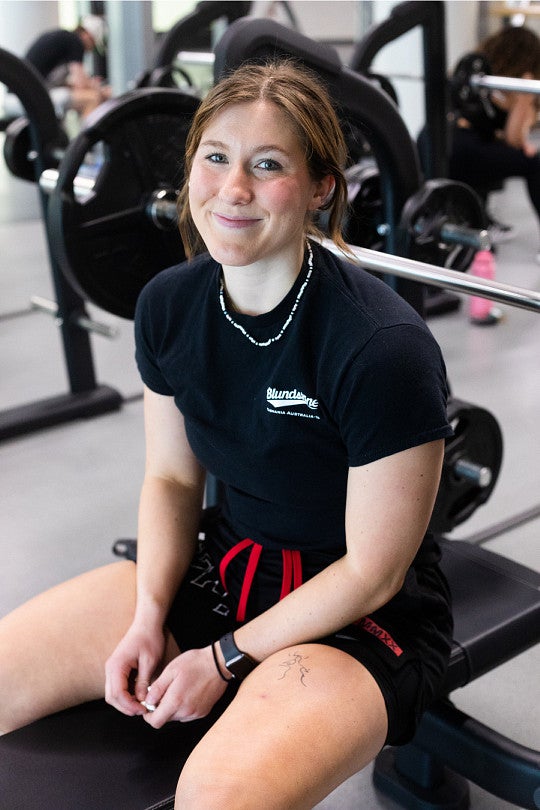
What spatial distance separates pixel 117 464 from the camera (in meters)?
2.73

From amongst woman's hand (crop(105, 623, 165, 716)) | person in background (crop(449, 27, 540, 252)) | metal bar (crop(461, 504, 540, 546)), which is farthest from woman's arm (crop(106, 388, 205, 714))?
person in background (crop(449, 27, 540, 252))

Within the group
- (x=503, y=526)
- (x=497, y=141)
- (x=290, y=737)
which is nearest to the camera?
(x=290, y=737)

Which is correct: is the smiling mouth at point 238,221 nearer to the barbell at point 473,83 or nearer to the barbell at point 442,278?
the barbell at point 442,278

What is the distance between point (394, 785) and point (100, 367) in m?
2.20

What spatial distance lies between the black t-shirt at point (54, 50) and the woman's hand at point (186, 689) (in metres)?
3.26

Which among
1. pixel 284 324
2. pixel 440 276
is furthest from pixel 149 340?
pixel 440 276

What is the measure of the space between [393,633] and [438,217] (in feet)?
3.74

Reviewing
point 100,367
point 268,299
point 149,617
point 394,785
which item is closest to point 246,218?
point 268,299

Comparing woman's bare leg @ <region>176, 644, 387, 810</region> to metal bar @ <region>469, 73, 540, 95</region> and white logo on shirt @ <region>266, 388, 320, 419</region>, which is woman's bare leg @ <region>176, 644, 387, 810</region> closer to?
white logo on shirt @ <region>266, 388, 320, 419</region>

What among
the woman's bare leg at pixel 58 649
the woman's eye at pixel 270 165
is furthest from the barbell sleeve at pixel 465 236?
the woman's bare leg at pixel 58 649

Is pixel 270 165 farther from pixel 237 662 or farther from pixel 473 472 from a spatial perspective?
pixel 473 472

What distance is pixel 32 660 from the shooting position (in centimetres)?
124

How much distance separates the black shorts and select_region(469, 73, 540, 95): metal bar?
7.67 feet

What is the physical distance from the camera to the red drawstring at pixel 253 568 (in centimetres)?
124
